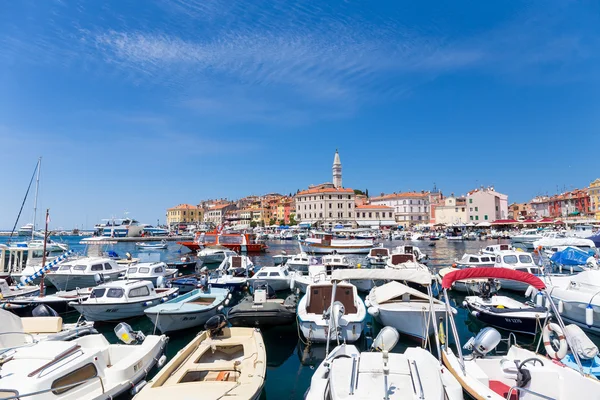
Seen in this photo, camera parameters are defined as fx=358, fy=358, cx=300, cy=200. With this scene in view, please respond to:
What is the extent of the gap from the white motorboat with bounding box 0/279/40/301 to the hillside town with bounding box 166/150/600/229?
6987cm

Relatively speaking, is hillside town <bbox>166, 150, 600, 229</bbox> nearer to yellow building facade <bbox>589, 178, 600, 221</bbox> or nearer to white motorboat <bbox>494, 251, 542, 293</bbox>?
yellow building facade <bbox>589, 178, 600, 221</bbox>

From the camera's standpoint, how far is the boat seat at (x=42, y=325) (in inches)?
435

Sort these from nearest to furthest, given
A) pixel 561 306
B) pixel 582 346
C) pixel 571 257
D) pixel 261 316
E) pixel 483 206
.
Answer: pixel 582 346 → pixel 261 316 → pixel 561 306 → pixel 571 257 → pixel 483 206

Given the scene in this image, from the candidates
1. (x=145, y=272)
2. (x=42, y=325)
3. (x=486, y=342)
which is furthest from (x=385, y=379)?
(x=145, y=272)

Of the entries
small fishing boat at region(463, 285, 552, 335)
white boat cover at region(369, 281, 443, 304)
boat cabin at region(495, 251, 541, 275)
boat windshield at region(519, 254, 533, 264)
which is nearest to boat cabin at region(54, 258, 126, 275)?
white boat cover at region(369, 281, 443, 304)

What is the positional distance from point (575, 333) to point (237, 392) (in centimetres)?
803

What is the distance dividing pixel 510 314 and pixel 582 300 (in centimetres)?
325

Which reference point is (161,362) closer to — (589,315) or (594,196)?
(589,315)

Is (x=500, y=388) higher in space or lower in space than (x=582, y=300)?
lower

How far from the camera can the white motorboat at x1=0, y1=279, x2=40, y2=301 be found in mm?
17319

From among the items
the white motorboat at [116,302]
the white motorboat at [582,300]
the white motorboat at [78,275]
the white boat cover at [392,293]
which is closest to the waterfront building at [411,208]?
the white motorboat at [78,275]

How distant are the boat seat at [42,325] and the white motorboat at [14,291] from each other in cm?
727

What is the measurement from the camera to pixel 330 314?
9.94 meters

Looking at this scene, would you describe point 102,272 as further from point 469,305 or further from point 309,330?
point 469,305
